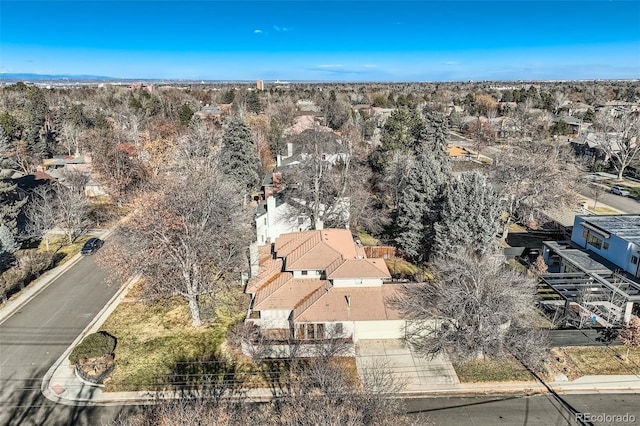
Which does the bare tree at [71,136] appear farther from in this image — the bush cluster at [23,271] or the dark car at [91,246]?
the bush cluster at [23,271]

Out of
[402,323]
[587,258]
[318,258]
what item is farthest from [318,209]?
[587,258]

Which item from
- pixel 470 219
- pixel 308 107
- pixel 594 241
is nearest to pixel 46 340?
pixel 470 219

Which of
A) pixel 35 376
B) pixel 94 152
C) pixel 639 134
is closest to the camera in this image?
pixel 35 376

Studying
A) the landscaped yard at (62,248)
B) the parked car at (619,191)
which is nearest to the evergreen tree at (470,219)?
the landscaped yard at (62,248)

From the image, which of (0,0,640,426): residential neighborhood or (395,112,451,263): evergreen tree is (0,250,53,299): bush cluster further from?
(395,112,451,263): evergreen tree

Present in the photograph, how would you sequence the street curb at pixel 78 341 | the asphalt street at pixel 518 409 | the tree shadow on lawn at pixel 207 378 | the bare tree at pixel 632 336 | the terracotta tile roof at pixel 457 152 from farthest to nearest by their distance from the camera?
the terracotta tile roof at pixel 457 152 → the bare tree at pixel 632 336 → the tree shadow on lawn at pixel 207 378 → the street curb at pixel 78 341 → the asphalt street at pixel 518 409

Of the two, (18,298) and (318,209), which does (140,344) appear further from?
(318,209)

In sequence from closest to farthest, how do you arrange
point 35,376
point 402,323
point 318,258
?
point 35,376 < point 402,323 < point 318,258
